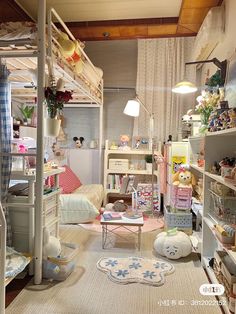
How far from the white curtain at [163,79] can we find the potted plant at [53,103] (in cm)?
261

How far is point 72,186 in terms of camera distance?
4.21 m

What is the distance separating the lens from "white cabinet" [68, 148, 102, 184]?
478 cm

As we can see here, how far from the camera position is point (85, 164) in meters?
4.80

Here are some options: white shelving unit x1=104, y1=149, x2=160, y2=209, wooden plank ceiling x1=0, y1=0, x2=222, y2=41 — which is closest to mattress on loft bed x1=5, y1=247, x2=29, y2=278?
white shelving unit x1=104, y1=149, x2=160, y2=209

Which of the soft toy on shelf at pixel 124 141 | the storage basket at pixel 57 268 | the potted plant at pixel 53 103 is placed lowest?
the storage basket at pixel 57 268

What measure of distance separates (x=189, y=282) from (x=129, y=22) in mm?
3313

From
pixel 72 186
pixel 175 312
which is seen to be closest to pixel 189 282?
pixel 175 312

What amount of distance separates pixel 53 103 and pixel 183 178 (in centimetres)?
178

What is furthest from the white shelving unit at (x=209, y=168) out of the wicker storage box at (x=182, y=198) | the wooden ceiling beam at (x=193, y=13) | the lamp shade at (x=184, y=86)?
the wooden ceiling beam at (x=193, y=13)

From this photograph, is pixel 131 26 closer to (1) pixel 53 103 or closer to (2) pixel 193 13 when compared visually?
(2) pixel 193 13

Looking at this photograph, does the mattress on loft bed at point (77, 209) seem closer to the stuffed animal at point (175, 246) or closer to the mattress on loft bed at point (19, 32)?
the stuffed animal at point (175, 246)

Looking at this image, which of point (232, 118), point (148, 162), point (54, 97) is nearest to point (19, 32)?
point (54, 97)

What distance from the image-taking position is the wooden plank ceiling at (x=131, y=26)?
3.26 m

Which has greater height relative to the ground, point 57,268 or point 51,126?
point 51,126
